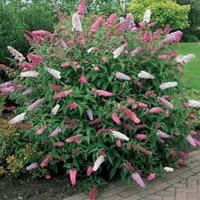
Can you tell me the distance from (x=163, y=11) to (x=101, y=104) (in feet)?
33.3

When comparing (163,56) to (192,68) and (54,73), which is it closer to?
(54,73)

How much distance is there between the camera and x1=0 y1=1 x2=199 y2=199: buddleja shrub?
5023 mm

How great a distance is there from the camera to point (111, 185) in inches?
204

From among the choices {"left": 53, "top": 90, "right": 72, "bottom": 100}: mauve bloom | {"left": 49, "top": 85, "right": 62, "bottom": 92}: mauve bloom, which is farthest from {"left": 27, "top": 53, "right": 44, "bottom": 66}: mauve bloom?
{"left": 53, "top": 90, "right": 72, "bottom": 100}: mauve bloom

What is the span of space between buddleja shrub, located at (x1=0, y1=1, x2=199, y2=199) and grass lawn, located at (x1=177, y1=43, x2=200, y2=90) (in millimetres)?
1666

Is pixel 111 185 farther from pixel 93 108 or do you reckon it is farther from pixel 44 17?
pixel 44 17

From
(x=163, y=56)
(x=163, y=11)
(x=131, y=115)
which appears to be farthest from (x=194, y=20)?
(x=131, y=115)

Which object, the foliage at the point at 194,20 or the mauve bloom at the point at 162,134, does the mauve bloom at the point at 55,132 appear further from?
the foliage at the point at 194,20

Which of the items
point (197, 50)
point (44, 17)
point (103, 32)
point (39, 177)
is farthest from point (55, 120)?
point (197, 50)

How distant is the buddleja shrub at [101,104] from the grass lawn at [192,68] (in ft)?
5.46

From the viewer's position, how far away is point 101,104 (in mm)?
5168

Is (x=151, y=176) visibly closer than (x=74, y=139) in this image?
No

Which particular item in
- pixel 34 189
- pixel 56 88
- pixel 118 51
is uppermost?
pixel 118 51

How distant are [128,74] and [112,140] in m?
0.75
